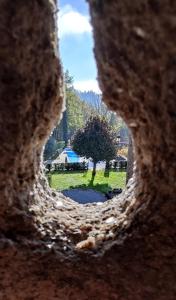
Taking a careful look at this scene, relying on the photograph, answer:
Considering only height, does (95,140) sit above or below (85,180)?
above

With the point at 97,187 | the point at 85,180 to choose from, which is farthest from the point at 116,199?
the point at 85,180

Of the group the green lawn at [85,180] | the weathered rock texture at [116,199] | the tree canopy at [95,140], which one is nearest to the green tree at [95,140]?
the tree canopy at [95,140]

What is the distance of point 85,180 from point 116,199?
9.75 meters

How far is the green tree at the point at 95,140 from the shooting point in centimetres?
1101

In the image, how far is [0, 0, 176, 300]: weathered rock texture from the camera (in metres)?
1.27

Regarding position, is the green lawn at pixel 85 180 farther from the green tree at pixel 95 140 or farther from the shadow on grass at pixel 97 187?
the green tree at pixel 95 140

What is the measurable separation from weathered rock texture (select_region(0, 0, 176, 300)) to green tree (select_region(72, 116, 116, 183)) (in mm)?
8867

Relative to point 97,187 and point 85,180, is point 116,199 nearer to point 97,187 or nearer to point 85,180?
point 97,187

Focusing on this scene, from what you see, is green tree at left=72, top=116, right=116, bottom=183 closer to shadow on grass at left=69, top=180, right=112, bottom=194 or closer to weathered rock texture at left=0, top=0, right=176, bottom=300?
shadow on grass at left=69, top=180, right=112, bottom=194

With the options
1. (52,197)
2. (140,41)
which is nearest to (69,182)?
(52,197)

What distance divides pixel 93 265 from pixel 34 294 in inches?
11.7

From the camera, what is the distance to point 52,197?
2125mm

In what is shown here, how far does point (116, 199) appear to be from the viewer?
2148 mm

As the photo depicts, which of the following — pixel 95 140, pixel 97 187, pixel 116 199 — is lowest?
pixel 97 187
